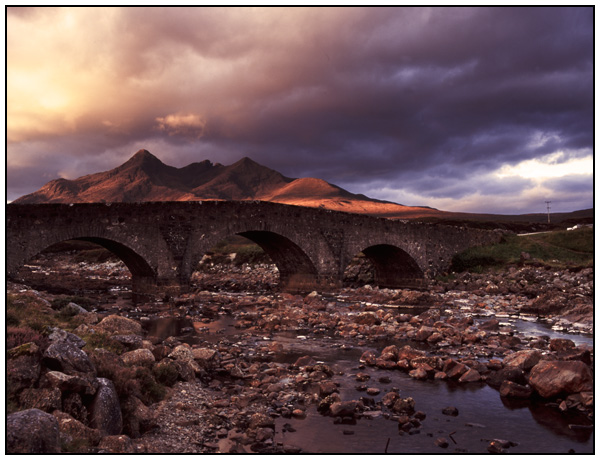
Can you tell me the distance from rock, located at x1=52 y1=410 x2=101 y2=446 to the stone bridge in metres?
13.0

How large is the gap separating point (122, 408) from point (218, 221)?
1499cm

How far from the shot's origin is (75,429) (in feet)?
15.1

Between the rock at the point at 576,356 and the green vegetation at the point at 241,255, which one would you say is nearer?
the rock at the point at 576,356

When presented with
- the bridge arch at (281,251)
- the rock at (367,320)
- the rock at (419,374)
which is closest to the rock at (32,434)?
the rock at (419,374)

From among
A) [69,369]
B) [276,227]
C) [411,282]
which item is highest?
[276,227]

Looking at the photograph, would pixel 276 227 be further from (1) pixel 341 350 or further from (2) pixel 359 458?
(2) pixel 359 458

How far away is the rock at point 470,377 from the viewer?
8312 millimetres

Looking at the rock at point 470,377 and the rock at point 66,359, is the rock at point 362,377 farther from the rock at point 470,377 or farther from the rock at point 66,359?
the rock at point 66,359

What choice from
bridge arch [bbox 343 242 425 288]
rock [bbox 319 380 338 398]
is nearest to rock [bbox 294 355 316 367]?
rock [bbox 319 380 338 398]

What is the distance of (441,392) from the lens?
781 centimetres

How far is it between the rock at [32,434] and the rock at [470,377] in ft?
22.7

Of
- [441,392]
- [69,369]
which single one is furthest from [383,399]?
[69,369]

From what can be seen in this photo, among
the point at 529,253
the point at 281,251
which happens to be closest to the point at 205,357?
the point at 281,251

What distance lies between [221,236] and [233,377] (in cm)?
1273
